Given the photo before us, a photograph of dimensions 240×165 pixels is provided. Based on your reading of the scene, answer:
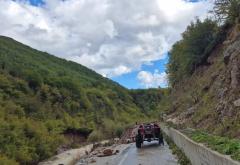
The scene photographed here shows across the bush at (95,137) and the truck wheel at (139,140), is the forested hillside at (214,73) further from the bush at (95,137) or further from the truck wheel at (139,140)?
the bush at (95,137)

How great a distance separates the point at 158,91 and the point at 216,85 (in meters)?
125

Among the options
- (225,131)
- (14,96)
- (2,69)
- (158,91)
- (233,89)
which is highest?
(158,91)

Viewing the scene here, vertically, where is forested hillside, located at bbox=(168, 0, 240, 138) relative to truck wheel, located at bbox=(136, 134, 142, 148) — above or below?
above

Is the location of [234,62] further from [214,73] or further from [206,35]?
[206,35]

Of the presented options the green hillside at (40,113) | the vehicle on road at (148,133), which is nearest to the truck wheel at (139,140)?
the vehicle on road at (148,133)

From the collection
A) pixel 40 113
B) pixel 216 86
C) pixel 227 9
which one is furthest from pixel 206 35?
pixel 40 113

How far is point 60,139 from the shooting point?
5491 centimetres

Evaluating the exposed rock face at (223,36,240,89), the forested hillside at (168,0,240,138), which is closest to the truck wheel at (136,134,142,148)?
the forested hillside at (168,0,240,138)

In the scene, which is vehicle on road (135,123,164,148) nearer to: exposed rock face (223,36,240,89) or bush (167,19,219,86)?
exposed rock face (223,36,240,89)

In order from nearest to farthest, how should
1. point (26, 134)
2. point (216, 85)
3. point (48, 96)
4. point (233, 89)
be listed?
point (233, 89), point (216, 85), point (26, 134), point (48, 96)

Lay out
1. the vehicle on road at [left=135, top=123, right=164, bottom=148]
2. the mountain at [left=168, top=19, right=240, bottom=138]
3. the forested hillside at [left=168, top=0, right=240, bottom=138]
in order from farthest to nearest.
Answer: the vehicle on road at [left=135, top=123, right=164, bottom=148] < the forested hillside at [left=168, top=0, right=240, bottom=138] < the mountain at [left=168, top=19, right=240, bottom=138]

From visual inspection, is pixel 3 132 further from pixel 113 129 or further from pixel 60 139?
pixel 113 129

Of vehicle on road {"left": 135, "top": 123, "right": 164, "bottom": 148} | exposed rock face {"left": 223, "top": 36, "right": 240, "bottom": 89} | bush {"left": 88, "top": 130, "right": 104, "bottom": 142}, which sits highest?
exposed rock face {"left": 223, "top": 36, "right": 240, "bottom": 89}

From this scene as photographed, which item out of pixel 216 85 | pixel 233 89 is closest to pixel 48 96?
pixel 216 85
